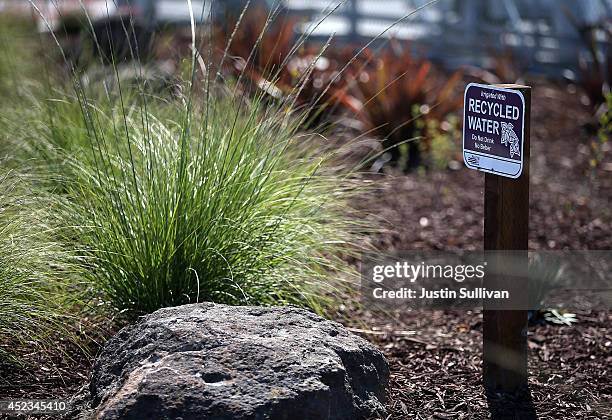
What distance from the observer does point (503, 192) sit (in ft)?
11.4

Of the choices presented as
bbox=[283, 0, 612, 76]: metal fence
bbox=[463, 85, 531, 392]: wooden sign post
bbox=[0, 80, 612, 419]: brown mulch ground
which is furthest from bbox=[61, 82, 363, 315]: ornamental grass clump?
bbox=[283, 0, 612, 76]: metal fence

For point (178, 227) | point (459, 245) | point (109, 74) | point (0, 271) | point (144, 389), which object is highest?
point (109, 74)

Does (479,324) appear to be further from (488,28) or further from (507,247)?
(488,28)

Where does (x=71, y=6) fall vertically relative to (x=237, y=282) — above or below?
above

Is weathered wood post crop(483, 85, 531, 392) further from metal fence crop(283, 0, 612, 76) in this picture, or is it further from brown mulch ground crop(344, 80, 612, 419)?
metal fence crop(283, 0, 612, 76)

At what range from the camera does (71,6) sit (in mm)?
14438

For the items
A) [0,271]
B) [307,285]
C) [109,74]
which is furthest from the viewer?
[109,74]

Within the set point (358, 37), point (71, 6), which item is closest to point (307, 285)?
point (358, 37)

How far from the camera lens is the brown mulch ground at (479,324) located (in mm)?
3529

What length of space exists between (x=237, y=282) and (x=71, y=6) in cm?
1166

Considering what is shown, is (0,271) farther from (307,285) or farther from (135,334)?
(307,285)

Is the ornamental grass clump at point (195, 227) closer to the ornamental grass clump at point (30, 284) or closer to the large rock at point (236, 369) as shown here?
the ornamental grass clump at point (30, 284)

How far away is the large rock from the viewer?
2795mm

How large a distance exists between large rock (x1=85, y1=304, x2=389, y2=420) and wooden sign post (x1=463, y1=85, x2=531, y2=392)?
54 centimetres
